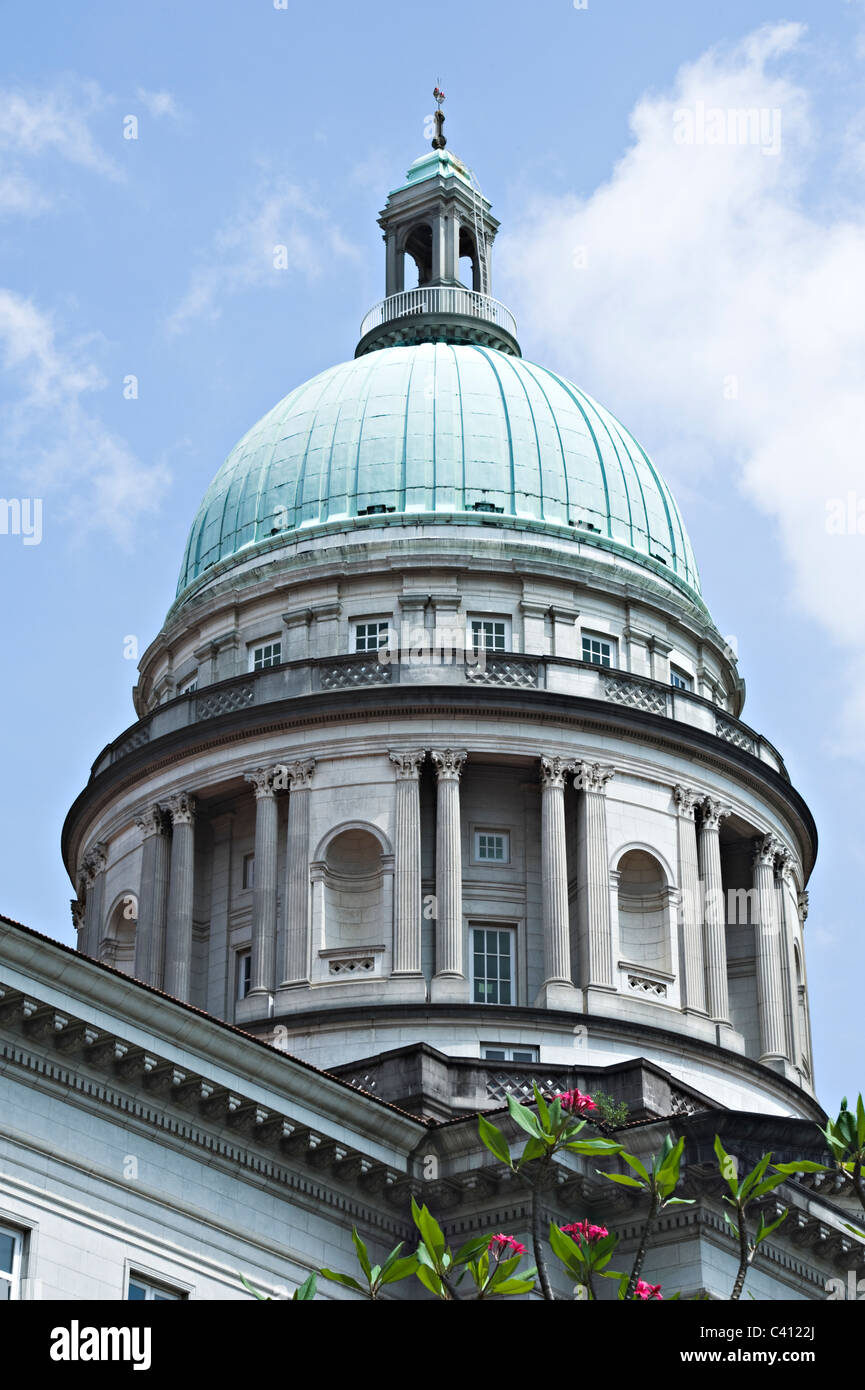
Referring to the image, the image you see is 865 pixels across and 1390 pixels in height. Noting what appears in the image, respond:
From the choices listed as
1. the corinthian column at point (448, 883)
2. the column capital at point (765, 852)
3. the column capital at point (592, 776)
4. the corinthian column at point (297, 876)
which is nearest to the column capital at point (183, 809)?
the corinthian column at point (297, 876)

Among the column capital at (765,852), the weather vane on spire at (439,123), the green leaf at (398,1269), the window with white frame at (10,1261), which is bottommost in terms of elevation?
the green leaf at (398,1269)

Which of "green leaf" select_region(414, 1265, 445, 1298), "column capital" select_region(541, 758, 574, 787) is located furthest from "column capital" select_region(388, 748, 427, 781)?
"green leaf" select_region(414, 1265, 445, 1298)

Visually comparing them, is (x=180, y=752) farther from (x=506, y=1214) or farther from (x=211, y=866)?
(x=506, y=1214)

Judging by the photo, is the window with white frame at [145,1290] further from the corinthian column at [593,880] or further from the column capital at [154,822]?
the column capital at [154,822]

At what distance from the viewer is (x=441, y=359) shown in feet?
187

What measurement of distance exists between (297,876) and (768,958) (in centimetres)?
1149

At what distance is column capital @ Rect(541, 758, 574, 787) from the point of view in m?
47.3

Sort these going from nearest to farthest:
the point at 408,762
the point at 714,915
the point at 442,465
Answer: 1. the point at 408,762
2. the point at 714,915
3. the point at 442,465

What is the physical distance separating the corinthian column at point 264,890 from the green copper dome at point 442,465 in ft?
26.1

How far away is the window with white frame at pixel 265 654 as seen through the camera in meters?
51.6

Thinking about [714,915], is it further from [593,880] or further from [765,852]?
[765,852]

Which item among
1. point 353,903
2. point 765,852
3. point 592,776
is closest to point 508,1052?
point 353,903

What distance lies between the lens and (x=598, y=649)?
169 feet

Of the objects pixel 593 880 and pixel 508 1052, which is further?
pixel 593 880
